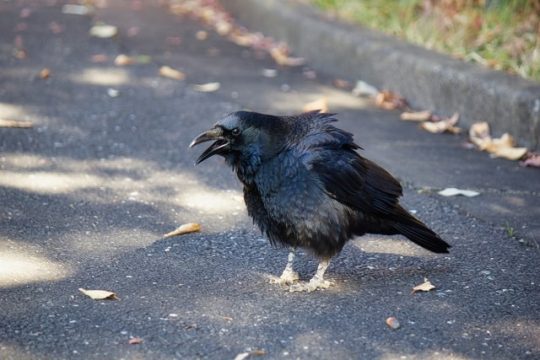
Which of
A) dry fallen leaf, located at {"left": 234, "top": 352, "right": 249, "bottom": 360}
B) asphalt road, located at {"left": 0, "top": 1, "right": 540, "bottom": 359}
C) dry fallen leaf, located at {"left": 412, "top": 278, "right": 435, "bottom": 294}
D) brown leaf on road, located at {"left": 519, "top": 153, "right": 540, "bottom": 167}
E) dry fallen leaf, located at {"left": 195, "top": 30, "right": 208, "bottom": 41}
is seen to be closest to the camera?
dry fallen leaf, located at {"left": 234, "top": 352, "right": 249, "bottom": 360}

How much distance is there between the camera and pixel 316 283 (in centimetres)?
409

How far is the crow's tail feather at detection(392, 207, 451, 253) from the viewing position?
13.8 feet

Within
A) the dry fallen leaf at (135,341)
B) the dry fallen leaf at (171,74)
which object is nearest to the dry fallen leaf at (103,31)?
the dry fallen leaf at (171,74)

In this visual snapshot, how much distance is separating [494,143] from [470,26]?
2.08 m

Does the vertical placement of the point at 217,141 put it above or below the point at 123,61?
above

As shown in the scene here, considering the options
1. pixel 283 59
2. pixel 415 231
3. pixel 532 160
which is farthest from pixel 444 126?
pixel 415 231

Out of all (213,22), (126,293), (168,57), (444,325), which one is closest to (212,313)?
(126,293)

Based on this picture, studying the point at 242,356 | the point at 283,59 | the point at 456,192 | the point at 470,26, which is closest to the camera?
the point at 242,356

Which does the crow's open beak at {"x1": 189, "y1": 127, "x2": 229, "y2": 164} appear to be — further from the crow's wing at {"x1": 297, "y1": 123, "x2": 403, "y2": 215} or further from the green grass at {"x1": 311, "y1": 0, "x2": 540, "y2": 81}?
the green grass at {"x1": 311, "y1": 0, "x2": 540, "y2": 81}

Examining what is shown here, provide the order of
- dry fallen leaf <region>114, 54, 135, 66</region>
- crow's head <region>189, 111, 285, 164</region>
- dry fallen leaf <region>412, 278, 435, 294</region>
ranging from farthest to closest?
dry fallen leaf <region>114, 54, 135, 66</region>, dry fallen leaf <region>412, 278, 435, 294</region>, crow's head <region>189, 111, 285, 164</region>


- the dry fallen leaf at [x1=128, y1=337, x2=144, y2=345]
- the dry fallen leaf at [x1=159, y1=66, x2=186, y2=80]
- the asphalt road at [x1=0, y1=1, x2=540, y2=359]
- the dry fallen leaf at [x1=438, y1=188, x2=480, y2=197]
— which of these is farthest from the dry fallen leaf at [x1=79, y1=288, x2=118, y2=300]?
the dry fallen leaf at [x1=159, y1=66, x2=186, y2=80]

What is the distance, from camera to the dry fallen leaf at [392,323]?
12.0 feet

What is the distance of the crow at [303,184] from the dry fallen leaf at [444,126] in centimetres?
276

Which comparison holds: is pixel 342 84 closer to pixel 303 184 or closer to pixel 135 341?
pixel 303 184
